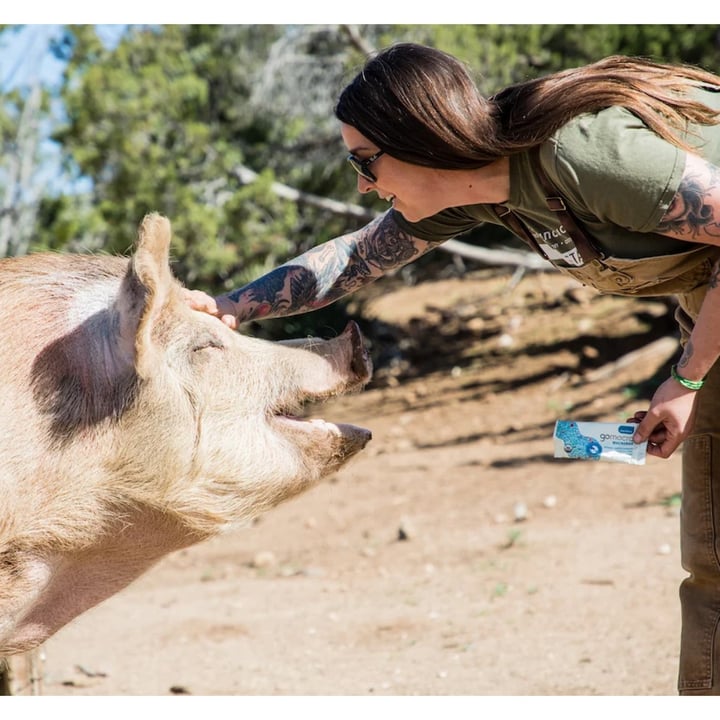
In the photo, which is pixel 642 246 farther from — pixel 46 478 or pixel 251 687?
pixel 251 687

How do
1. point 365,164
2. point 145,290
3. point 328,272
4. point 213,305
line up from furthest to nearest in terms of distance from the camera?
point 328,272 → point 213,305 → point 365,164 → point 145,290

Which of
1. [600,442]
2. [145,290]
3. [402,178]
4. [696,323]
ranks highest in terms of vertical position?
[402,178]

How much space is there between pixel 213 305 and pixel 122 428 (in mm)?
550

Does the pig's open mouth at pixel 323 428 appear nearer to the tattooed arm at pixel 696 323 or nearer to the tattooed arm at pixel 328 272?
the tattooed arm at pixel 328 272

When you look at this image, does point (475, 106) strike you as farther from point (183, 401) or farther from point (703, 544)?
point (703, 544)

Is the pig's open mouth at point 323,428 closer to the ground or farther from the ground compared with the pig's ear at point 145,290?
closer to the ground

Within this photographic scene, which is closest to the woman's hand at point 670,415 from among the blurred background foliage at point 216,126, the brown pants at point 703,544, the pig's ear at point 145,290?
the brown pants at point 703,544

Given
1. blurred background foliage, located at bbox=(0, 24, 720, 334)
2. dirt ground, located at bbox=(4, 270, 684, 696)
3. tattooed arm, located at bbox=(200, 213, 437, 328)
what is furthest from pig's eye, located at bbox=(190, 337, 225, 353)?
blurred background foliage, located at bbox=(0, 24, 720, 334)

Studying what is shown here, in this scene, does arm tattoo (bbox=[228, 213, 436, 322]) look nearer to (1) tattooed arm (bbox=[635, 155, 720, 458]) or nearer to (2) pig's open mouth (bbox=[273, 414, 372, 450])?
(2) pig's open mouth (bbox=[273, 414, 372, 450])

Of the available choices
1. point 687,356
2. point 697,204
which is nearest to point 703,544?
point 687,356

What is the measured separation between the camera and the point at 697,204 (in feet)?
8.46

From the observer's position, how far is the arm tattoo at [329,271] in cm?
335

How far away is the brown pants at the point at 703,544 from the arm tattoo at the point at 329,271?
35.8 inches

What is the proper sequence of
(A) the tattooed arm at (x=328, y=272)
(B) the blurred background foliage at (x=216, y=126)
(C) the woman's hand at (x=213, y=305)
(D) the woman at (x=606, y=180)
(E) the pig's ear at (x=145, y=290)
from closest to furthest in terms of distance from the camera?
(E) the pig's ear at (x=145, y=290) → (D) the woman at (x=606, y=180) → (C) the woman's hand at (x=213, y=305) → (A) the tattooed arm at (x=328, y=272) → (B) the blurred background foliage at (x=216, y=126)
